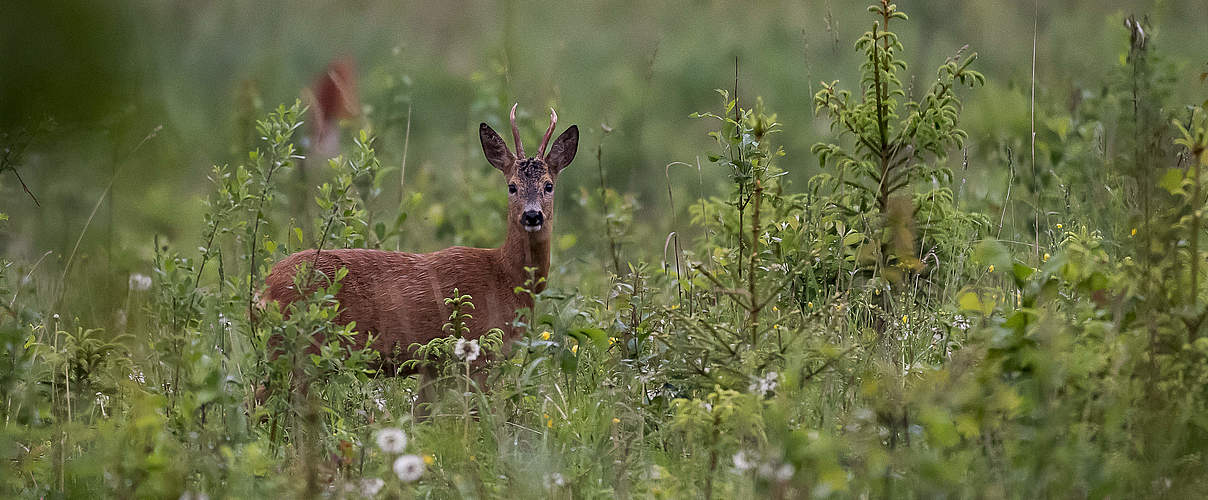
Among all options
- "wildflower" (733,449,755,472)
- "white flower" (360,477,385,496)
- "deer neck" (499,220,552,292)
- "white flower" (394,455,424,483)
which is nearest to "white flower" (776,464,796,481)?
"wildflower" (733,449,755,472)

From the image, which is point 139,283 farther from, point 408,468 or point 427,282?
point 408,468

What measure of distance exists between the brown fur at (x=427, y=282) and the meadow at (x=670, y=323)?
0.40 ft

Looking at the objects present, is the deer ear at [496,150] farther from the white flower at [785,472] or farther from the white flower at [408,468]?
the white flower at [785,472]

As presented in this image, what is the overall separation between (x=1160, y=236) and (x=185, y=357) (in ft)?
8.81

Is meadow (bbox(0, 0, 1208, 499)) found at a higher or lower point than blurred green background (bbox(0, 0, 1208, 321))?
lower

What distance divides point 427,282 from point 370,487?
191cm

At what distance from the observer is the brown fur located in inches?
192

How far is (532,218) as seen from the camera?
525 cm

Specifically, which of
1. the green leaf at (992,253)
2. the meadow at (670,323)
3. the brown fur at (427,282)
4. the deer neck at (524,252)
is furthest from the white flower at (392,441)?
the deer neck at (524,252)

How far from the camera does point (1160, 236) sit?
3.20 m

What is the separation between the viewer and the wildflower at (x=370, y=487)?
3232mm

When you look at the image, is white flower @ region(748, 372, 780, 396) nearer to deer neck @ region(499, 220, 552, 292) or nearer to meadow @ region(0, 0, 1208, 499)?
meadow @ region(0, 0, 1208, 499)

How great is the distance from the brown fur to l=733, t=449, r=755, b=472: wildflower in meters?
1.77

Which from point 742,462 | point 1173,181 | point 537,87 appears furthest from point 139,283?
point 537,87
